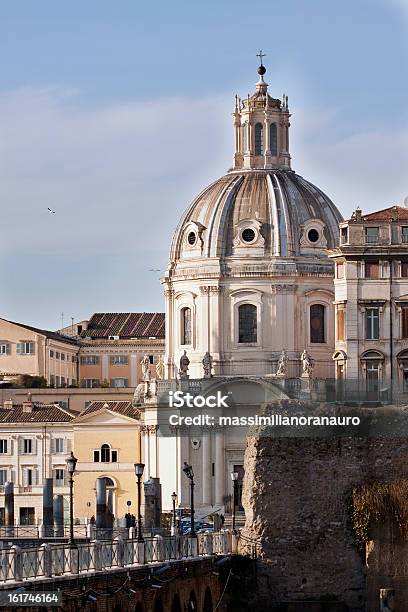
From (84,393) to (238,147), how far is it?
26.0 metres

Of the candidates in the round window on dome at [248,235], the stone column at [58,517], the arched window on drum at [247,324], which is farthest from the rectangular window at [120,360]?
the stone column at [58,517]

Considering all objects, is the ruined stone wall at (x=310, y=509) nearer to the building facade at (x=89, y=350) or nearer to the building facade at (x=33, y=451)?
the building facade at (x=33, y=451)

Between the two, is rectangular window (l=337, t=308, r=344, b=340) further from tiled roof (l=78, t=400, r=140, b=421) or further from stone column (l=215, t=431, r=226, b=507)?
tiled roof (l=78, t=400, r=140, b=421)

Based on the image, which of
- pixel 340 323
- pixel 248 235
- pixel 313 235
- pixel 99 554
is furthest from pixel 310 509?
pixel 248 235

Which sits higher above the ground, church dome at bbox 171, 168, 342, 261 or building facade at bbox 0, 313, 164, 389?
church dome at bbox 171, 168, 342, 261

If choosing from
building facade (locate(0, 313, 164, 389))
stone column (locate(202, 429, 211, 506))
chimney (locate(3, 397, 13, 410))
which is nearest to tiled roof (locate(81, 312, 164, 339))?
building facade (locate(0, 313, 164, 389))

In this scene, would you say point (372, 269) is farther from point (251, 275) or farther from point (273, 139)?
point (273, 139)

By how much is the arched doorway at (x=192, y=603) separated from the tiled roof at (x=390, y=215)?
5188 cm

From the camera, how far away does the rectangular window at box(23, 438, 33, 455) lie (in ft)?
486

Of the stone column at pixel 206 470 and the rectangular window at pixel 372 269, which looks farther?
the stone column at pixel 206 470

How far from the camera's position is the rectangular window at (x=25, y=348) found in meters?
180

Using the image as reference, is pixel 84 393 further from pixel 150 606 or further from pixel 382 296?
pixel 150 606

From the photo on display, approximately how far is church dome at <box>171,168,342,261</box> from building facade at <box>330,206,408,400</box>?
2496cm

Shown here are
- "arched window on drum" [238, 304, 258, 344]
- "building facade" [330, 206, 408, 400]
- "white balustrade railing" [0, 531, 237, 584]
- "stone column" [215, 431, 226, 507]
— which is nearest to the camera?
"white balustrade railing" [0, 531, 237, 584]
